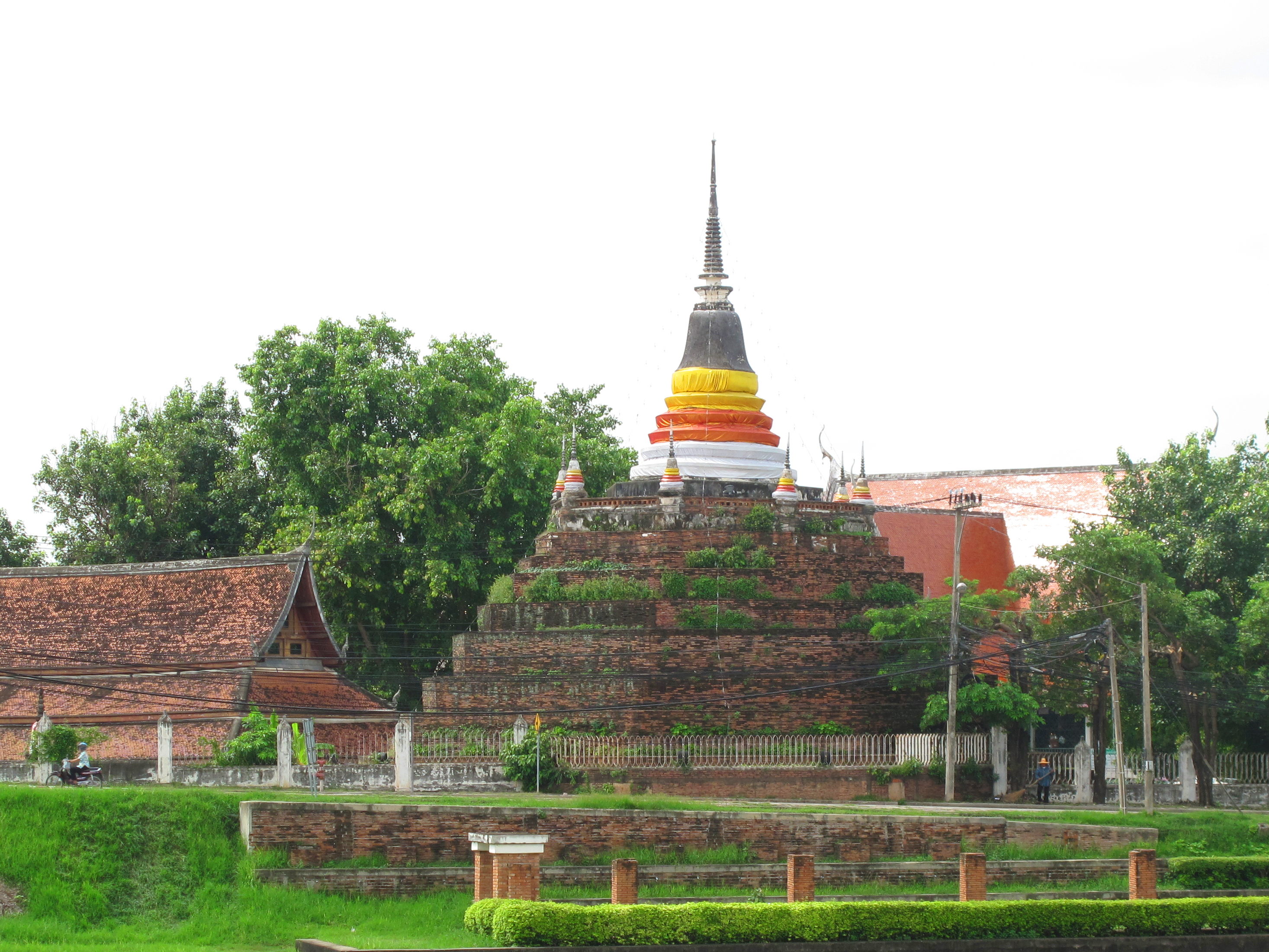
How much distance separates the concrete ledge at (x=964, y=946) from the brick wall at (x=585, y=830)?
3.18m

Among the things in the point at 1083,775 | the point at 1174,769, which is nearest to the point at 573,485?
the point at 1083,775

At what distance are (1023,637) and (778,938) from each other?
15.1 m

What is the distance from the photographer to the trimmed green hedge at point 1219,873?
25.2 m

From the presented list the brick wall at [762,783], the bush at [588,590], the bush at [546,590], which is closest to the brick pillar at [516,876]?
the brick wall at [762,783]

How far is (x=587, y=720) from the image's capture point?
3241 centimetres

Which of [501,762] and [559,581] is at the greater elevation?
[559,581]

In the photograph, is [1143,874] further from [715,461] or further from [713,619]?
Answer: [715,461]

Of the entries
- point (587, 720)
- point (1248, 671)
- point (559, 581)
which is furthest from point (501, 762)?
point (1248, 671)

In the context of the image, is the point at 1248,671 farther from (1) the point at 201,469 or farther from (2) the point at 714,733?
(1) the point at 201,469

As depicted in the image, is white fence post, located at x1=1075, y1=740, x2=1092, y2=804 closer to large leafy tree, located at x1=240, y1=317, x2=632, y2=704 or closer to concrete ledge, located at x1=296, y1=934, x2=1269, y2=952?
concrete ledge, located at x1=296, y1=934, x2=1269, y2=952

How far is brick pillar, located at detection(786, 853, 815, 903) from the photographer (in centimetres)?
2202

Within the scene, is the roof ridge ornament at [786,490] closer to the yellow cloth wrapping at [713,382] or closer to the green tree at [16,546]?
the yellow cloth wrapping at [713,382]

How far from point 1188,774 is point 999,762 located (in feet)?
13.4

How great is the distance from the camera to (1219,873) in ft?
83.0
